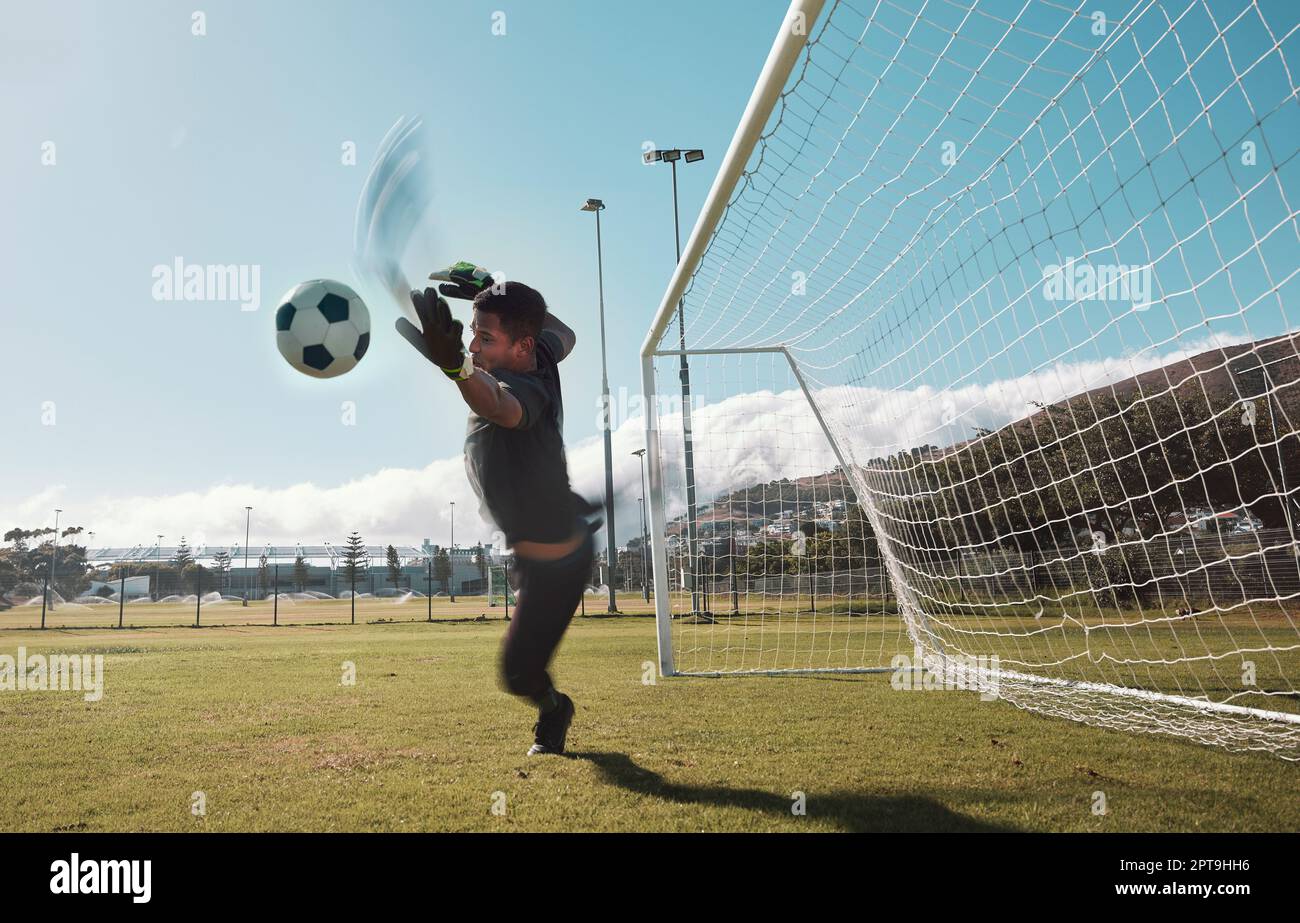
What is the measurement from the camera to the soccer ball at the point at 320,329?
166 inches

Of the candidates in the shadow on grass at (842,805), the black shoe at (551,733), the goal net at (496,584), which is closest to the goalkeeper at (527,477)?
the black shoe at (551,733)

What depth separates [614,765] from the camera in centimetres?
466

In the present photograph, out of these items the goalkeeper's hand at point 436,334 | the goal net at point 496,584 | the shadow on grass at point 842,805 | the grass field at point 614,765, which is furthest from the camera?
the goal net at point 496,584

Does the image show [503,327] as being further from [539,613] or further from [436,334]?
[539,613]

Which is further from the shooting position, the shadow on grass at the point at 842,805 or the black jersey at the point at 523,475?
the black jersey at the point at 523,475

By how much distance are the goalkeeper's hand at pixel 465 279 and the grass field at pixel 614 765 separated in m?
2.64

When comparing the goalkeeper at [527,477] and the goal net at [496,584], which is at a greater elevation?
the goalkeeper at [527,477]

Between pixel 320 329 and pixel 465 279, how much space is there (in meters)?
0.81

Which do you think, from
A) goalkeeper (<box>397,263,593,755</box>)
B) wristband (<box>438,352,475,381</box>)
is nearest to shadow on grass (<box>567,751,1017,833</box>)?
goalkeeper (<box>397,263,593,755</box>)

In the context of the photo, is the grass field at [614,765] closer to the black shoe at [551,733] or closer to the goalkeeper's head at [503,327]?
the black shoe at [551,733]

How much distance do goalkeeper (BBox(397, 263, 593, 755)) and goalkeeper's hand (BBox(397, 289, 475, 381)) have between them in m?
0.66

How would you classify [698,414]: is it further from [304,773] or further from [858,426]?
[304,773]
